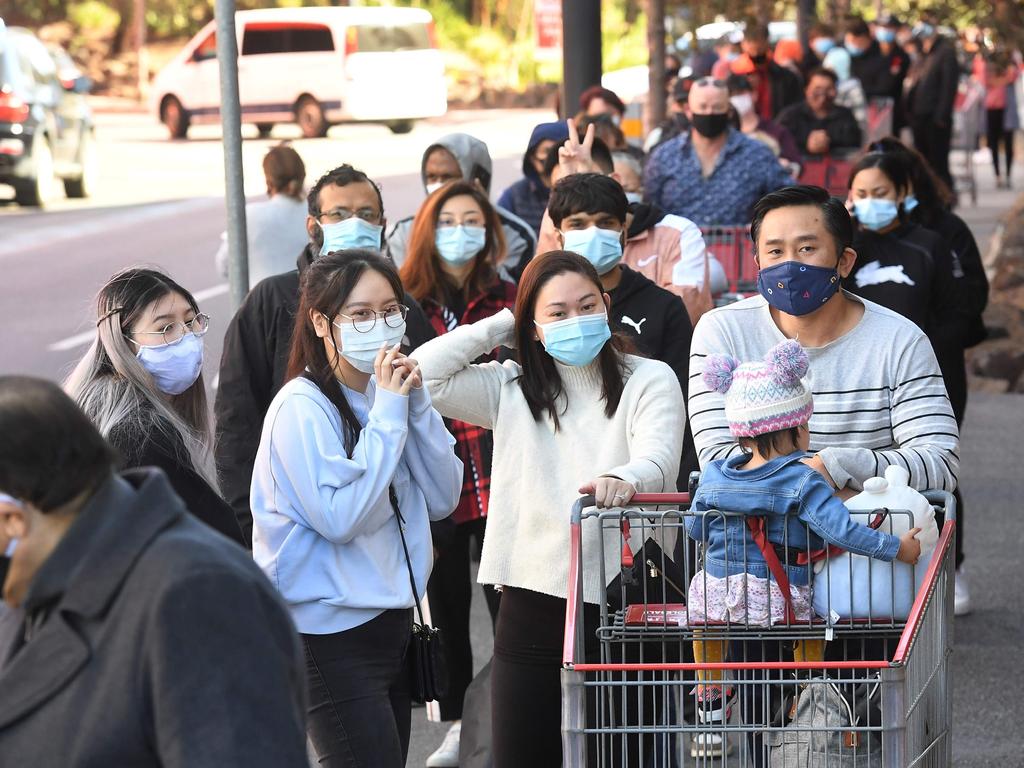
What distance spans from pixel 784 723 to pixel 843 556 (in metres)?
0.45

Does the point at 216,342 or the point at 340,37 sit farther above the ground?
the point at 340,37

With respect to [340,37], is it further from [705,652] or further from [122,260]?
[705,652]

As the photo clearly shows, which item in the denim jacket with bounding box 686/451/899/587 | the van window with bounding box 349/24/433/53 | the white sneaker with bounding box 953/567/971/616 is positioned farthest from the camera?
the van window with bounding box 349/24/433/53

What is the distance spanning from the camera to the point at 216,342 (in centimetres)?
1358

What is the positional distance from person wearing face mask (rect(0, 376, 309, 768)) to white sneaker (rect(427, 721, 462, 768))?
11.5ft

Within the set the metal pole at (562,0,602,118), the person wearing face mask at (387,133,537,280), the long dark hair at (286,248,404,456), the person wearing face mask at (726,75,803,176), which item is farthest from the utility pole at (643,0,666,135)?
the long dark hair at (286,248,404,456)

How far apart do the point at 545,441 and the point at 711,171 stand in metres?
4.69

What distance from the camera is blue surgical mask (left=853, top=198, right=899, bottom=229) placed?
679 cm

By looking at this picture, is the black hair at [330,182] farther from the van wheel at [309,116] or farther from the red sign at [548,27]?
the van wheel at [309,116]

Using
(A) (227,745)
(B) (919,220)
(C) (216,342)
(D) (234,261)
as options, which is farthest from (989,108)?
(A) (227,745)

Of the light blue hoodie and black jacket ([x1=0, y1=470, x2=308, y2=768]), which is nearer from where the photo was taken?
black jacket ([x1=0, y1=470, x2=308, y2=768])

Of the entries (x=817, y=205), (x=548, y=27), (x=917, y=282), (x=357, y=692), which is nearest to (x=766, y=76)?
(x=548, y=27)

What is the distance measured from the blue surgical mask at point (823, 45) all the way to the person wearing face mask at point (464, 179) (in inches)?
507

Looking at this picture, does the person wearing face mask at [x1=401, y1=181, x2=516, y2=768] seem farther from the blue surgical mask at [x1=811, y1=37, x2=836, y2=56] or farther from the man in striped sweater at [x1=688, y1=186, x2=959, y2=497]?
the blue surgical mask at [x1=811, y1=37, x2=836, y2=56]
